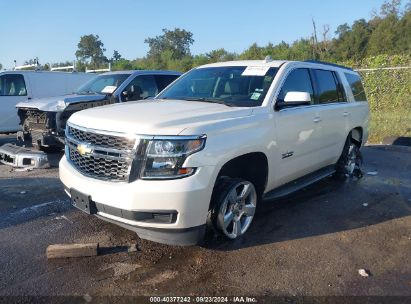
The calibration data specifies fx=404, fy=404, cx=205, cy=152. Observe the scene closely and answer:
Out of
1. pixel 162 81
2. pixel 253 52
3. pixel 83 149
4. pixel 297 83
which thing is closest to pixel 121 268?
pixel 83 149

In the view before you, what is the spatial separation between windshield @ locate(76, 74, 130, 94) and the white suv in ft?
12.7

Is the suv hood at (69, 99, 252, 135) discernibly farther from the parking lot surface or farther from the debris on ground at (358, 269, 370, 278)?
the debris on ground at (358, 269, 370, 278)

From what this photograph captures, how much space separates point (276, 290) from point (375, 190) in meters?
3.61

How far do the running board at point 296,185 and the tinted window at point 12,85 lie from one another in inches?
337

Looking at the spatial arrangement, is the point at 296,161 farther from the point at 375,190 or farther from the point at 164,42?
the point at 164,42

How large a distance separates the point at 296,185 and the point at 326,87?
63.6 inches

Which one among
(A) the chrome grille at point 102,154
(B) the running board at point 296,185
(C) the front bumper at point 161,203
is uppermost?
(A) the chrome grille at point 102,154

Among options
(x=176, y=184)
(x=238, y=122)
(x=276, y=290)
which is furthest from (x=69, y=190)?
(x=276, y=290)

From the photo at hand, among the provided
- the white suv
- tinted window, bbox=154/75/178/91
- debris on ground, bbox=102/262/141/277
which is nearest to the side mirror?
the white suv

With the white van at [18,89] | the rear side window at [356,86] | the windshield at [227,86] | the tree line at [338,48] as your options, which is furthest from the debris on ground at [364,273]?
the tree line at [338,48]

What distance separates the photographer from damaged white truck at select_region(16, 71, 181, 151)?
26.1ft

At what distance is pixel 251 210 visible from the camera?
14.3 feet

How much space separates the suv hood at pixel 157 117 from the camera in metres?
3.46

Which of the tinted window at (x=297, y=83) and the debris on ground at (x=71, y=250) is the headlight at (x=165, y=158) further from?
the tinted window at (x=297, y=83)
